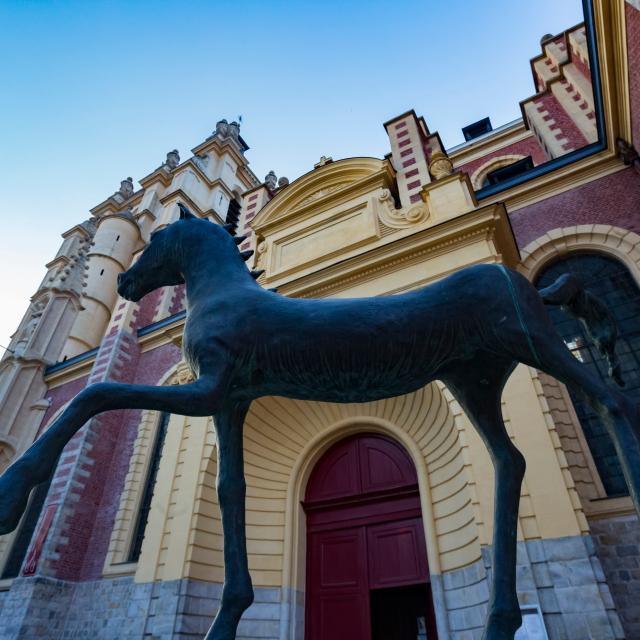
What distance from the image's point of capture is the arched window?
712cm

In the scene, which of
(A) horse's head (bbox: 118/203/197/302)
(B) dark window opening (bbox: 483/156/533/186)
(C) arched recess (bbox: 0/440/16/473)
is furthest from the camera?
(C) arched recess (bbox: 0/440/16/473)

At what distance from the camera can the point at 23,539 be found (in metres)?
13.6

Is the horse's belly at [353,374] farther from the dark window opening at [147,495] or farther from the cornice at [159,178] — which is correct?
the cornice at [159,178]

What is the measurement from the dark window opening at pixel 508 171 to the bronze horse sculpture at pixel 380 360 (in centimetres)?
1444

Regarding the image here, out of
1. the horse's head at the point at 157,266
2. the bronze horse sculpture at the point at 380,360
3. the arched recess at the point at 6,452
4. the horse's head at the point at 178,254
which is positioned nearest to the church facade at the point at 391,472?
the arched recess at the point at 6,452

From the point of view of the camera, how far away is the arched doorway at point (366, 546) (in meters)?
7.78

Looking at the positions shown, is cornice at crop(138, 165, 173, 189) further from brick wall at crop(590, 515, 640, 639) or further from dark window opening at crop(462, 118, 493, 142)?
brick wall at crop(590, 515, 640, 639)

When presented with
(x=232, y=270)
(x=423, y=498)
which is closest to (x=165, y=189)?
(x=423, y=498)

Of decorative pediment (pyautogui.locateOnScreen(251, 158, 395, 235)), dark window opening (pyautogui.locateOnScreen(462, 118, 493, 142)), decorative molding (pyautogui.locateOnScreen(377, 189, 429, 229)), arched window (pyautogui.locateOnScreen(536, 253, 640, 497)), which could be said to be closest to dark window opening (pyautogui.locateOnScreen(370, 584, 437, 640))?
arched window (pyautogui.locateOnScreen(536, 253, 640, 497))

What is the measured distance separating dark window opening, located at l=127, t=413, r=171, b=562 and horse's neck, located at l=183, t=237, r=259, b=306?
32.6 feet

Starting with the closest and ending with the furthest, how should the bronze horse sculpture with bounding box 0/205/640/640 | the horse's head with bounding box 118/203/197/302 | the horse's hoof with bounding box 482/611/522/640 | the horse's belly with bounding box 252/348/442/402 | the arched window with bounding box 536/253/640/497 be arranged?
1. the horse's hoof with bounding box 482/611/522/640
2. the bronze horse sculpture with bounding box 0/205/640/640
3. the horse's belly with bounding box 252/348/442/402
4. the horse's head with bounding box 118/203/197/302
5. the arched window with bounding box 536/253/640/497

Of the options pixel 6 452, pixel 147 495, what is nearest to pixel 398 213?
pixel 147 495

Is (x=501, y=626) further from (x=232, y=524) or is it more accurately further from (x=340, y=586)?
(x=340, y=586)

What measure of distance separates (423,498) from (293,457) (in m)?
3.02
